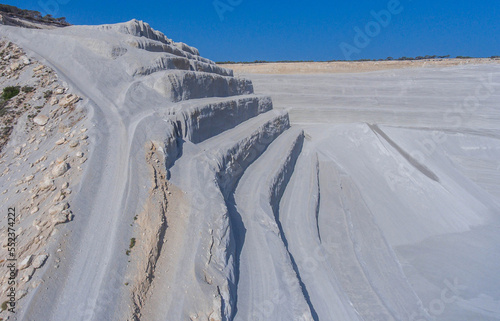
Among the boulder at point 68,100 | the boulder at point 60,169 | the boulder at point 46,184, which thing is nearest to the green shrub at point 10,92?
the boulder at point 68,100

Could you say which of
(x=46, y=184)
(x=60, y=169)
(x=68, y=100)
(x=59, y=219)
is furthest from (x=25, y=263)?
(x=68, y=100)

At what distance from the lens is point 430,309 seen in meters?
8.79

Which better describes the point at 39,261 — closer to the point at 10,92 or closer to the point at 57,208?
the point at 57,208

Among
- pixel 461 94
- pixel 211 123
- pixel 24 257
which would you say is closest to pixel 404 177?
pixel 211 123

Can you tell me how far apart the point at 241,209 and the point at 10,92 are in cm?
821

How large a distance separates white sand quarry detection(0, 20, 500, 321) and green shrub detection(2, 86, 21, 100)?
136 cm

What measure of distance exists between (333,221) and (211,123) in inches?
238

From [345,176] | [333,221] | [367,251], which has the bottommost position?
[367,251]

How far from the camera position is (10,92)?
9.23m

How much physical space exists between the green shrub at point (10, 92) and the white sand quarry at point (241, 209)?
136 cm

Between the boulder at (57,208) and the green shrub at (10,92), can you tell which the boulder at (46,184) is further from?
the green shrub at (10,92)

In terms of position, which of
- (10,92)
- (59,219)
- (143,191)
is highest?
(10,92)

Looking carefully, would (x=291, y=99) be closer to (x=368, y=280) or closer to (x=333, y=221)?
(x=333, y=221)

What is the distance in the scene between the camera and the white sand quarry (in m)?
5.11
